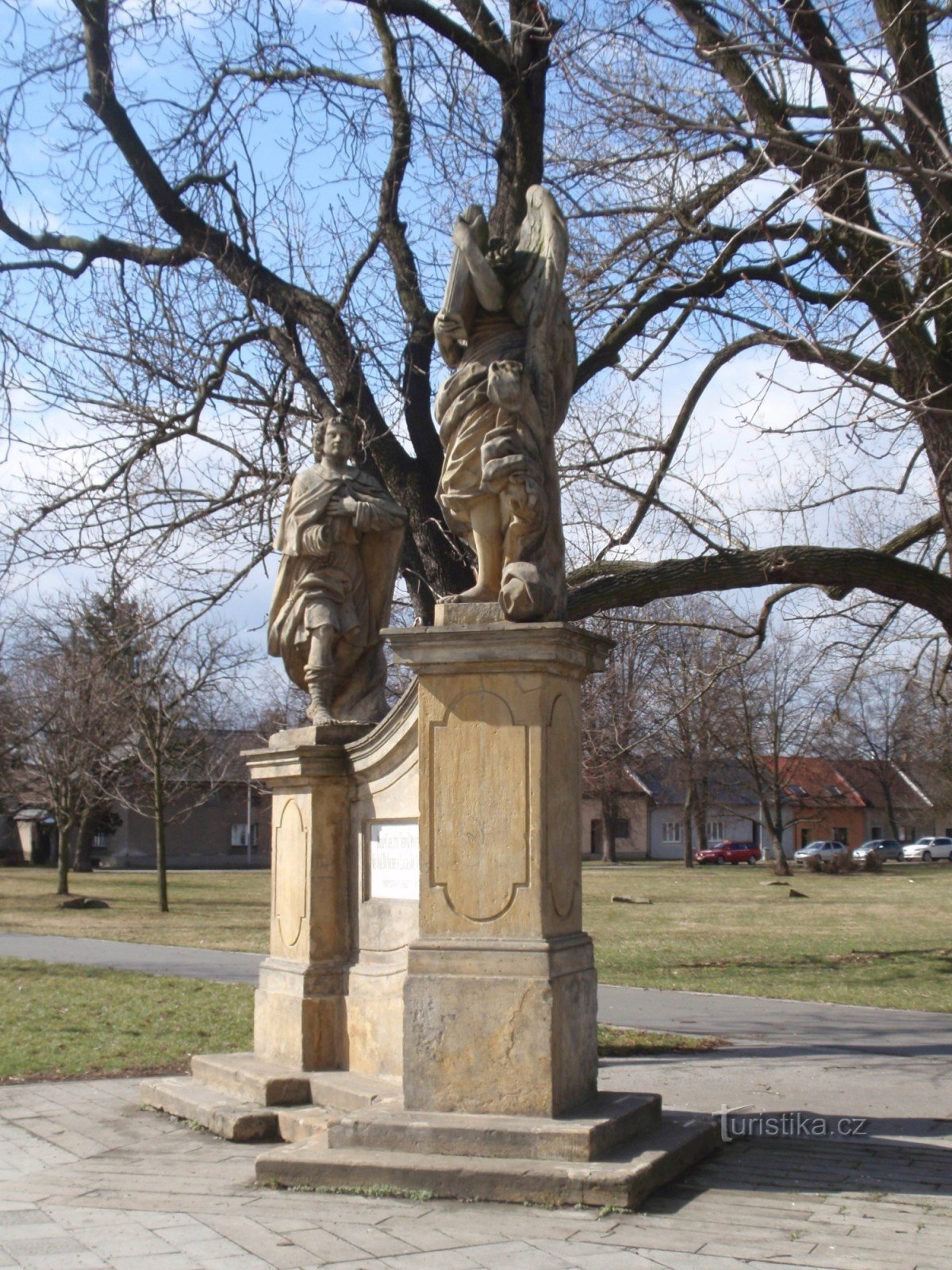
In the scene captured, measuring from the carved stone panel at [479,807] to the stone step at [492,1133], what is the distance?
89 cm

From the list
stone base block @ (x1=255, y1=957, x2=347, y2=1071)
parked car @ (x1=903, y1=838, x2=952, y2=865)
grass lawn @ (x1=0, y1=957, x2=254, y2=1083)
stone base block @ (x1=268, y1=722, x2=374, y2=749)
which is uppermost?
stone base block @ (x1=268, y1=722, x2=374, y2=749)

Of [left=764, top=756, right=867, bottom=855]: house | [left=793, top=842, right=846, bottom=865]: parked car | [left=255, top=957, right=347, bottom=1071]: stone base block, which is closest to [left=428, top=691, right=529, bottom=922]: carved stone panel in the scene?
[left=255, top=957, right=347, bottom=1071]: stone base block

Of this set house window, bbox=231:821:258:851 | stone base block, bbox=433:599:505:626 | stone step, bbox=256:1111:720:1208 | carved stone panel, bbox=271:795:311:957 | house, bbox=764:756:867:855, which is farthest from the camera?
house window, bbox=231:821:258:851

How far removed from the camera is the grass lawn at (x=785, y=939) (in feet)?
51.7

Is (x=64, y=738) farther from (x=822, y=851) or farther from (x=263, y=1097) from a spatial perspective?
(x=822, y=851)

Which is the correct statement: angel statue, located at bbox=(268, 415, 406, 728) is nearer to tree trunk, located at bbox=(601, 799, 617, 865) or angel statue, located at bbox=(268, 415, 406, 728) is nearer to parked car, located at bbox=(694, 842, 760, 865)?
tree trunk, located at bbox=(601, 799, 617, 865)

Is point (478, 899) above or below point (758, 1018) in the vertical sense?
above

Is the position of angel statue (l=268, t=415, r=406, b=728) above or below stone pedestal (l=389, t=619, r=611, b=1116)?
above

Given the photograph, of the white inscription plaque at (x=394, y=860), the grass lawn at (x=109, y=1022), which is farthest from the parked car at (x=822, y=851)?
the white inscription plaque at (x=394, y=860)

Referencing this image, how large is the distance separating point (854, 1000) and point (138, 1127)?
8857mm

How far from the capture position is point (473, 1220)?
5.45m

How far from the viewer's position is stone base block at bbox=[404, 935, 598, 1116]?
6.07 meters

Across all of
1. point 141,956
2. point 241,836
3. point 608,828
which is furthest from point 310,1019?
point 241,836

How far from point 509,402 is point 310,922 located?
3298mm
